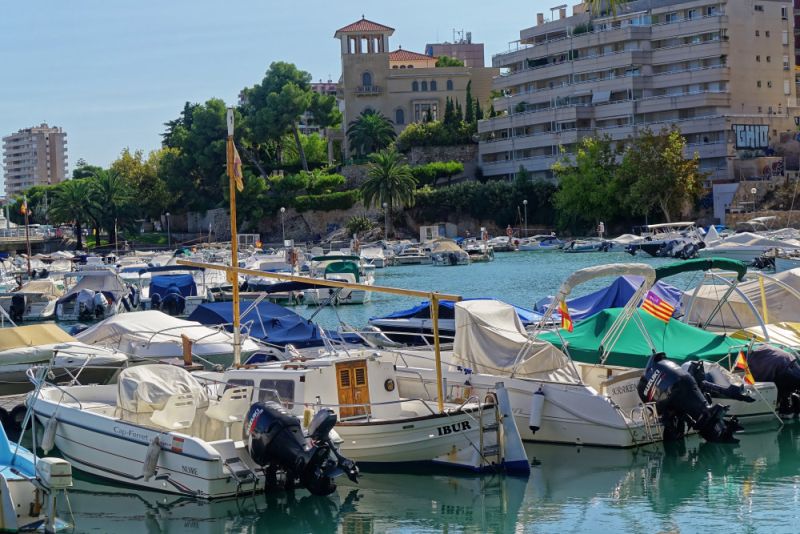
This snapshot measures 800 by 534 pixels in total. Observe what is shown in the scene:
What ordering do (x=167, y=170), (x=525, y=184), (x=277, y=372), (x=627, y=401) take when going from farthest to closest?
(x=167, y=170), (x=525, y=184), (x=627, y=401), (x=277, y=372)

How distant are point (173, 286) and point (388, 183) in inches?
2045

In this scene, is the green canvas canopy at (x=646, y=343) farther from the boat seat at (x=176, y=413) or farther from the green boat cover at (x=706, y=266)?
the boat seat at (x=176, y=413)

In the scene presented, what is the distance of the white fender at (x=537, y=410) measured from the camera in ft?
73.4

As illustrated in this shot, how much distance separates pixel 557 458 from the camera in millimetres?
22016

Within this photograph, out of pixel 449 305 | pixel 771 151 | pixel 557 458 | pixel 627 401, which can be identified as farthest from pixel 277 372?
pixel 771 151

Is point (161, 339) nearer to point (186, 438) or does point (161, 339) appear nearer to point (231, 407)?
point (231, 407)

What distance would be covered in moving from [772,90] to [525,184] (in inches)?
940

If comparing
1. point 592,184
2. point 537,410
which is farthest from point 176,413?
point 592,184

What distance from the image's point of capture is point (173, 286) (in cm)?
5494

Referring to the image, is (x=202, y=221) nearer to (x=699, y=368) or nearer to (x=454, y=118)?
(x=454, y=118)

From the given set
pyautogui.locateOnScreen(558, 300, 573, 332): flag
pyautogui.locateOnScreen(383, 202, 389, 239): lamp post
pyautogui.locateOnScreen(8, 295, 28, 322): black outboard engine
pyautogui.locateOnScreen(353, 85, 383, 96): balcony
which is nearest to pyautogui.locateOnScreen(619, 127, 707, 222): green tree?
pyautogui.locateOnScreen(383, 202, 389, 239): lamp post

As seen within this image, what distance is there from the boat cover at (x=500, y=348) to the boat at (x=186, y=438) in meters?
5.22

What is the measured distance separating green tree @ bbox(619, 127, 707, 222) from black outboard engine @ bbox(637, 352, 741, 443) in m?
75.2

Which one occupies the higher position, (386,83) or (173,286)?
(386,83)
